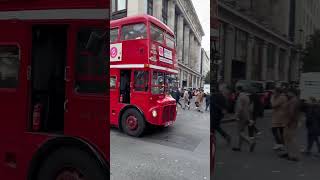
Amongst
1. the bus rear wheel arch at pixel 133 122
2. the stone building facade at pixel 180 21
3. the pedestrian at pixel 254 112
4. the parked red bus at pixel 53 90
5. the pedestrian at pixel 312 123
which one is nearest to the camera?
the pedestrian at pixel 312 123

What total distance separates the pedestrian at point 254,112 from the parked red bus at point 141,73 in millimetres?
480

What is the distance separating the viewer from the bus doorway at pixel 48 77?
2668 mm

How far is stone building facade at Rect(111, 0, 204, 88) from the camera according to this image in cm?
229

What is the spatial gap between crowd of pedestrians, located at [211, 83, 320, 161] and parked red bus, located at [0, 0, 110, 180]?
0.77 meters

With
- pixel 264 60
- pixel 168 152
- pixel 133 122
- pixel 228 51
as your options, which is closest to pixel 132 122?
pixel 133 122

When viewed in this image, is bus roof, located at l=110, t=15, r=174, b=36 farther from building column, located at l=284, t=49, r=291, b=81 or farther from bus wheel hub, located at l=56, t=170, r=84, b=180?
bus wheel hub, located at l=56, t=170, r=84, b=180

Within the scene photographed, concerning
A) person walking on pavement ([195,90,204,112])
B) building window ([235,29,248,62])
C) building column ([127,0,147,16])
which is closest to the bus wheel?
person walking on pavement ([195,90,204,112])

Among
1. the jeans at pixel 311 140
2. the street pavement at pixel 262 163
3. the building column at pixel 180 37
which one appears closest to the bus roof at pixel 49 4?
the building column at pixel 180 37

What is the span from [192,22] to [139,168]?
937 mm

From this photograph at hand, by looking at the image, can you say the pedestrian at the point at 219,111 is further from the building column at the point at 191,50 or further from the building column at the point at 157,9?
the building column at the point at 157,9

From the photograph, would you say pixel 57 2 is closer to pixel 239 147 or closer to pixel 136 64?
pixel 136 64

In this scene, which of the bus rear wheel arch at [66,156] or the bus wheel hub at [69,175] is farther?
the bus wheel hub at [69,175]

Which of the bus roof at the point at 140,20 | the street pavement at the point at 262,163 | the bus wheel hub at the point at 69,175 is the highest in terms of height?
the bus roof at the point at 140,20

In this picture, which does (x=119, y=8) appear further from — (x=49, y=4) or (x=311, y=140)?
(x=311, y=140)
